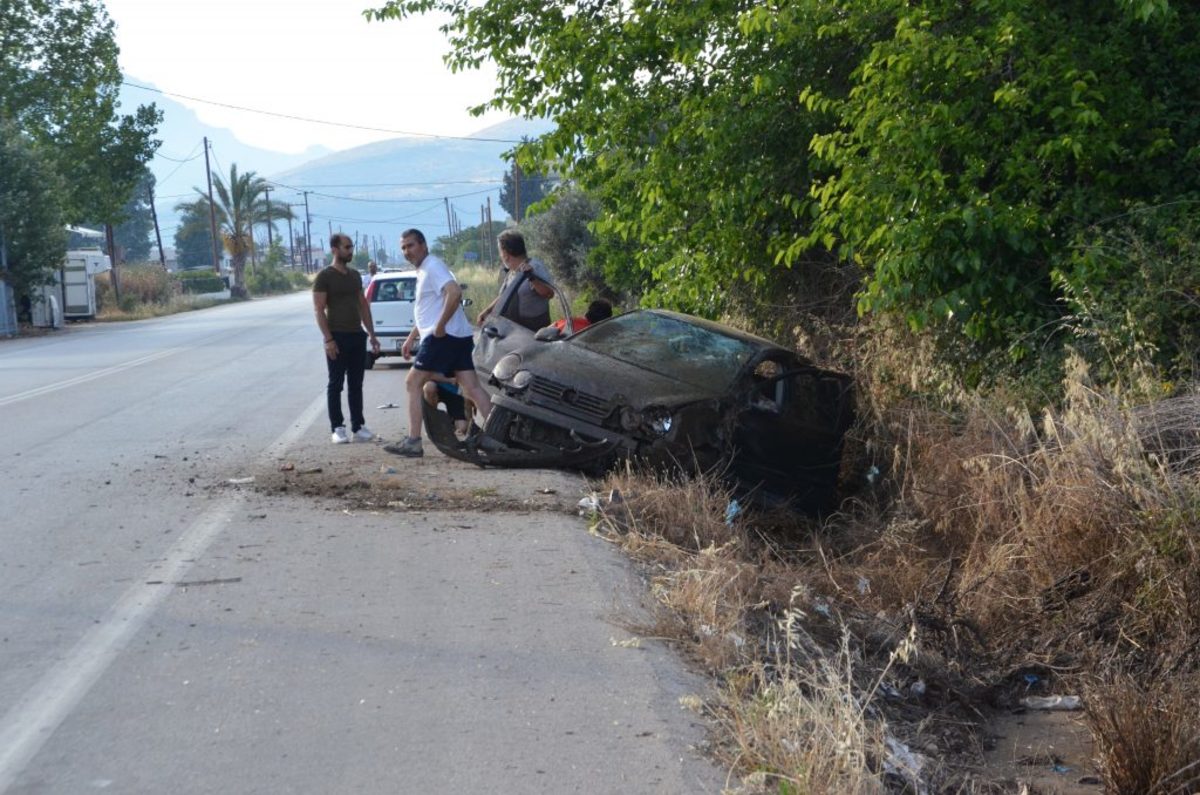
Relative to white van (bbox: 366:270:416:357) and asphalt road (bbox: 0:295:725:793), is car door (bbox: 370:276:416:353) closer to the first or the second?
white van (bbox: 366:270:416:357)

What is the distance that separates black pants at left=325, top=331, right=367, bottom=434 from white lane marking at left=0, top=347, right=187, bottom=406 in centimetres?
558

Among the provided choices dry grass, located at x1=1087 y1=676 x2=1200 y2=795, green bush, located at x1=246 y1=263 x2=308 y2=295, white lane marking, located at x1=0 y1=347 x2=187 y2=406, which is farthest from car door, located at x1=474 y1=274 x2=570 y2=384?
green bush, located at x1=246 y1=263 x2=308 y2=295

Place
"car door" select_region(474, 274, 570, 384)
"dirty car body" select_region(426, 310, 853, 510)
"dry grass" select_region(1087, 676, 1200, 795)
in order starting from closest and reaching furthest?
1. "dry grass" select_region(1087, 676, 1200, 795)
2. "dirty car body" select_region(426, 310, 853, 510)
3. "car door" select_region(474, 274, 570, 384)

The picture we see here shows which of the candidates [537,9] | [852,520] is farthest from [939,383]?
[537,9]

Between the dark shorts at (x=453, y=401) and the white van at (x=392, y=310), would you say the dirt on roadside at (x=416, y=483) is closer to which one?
the dark shorts at (x=453, y=401)

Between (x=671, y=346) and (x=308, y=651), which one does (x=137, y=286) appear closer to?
(x=671, y=346)

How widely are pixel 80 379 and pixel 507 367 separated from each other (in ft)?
35.8

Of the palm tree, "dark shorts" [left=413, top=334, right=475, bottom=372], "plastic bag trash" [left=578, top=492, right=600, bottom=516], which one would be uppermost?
the palm tree

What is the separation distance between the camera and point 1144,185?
9.53 meters

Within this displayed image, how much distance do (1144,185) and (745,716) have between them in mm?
6564

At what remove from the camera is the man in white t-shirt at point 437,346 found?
10.3 m

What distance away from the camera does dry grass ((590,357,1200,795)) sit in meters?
4.74

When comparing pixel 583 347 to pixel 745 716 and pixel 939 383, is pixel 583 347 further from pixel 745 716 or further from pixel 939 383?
pixel 745 716

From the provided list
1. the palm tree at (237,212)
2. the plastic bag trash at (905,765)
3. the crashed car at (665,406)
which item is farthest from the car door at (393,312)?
the palm tree at (237,212)
